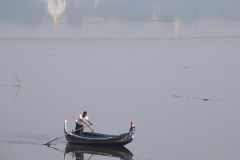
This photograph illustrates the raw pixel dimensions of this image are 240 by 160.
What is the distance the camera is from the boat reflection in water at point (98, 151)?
65.8 feet

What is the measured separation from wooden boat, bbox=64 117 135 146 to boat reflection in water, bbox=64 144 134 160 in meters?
0.18

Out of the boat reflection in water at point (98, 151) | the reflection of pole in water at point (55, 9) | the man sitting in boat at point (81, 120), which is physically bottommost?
the boat reflection in water at point (98, 151)

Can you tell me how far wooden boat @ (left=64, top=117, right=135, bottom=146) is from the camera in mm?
20109

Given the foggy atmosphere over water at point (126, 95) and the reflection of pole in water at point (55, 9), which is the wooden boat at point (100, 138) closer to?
the foggy atmosphere over water at point (126, 95)

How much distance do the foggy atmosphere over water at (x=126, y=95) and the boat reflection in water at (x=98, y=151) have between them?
0.04 m

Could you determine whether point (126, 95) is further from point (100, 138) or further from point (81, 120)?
point (100, 138)

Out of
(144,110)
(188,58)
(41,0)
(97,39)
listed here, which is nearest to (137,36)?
(97,39)

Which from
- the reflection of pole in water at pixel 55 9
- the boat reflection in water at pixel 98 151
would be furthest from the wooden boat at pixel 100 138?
the reflection of pole in water at pixel 55 9

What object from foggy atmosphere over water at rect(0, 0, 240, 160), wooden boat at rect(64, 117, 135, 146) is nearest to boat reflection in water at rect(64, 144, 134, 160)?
foggy atmosphere over water at rect(0, 0, 240, 160)

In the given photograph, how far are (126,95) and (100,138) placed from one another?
876cm

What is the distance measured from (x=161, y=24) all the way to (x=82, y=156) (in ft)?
181

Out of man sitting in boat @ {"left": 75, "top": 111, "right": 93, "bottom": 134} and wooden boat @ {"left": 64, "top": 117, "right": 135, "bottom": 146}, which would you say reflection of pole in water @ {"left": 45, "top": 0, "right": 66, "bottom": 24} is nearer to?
man sitting in boat @ {"left": 75, "top": 111, "right": 93, "bottom": 134}

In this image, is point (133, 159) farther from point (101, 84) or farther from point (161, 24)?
point (161, 24)

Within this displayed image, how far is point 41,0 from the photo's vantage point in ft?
607
